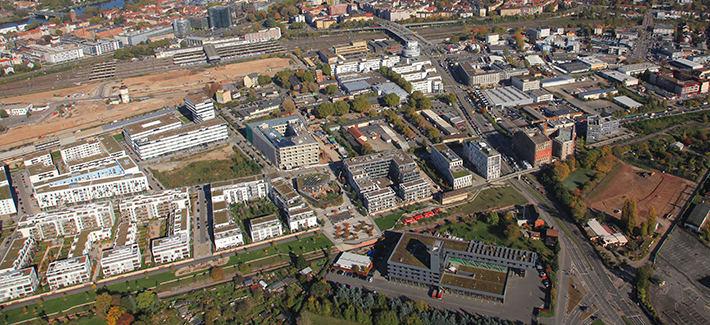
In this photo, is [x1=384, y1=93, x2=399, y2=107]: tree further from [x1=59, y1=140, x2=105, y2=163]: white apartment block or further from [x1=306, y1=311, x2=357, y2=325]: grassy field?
[x1=306, y1=311, x2=357, y2=325]: grassy field

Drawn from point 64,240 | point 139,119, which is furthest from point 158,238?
point 139,119

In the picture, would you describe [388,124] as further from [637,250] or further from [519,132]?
[637,250]

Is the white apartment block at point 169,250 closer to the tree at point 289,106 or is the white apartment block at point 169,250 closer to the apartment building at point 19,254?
the apartment building at point 19,254

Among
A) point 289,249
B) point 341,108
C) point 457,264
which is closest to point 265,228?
point 289,249

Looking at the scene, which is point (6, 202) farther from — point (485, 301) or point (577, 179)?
point (577, 179)

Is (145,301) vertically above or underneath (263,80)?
underneath

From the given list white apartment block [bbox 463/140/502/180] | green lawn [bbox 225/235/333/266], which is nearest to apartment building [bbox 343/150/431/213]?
green lawn [bbox 225/235/333/266]
